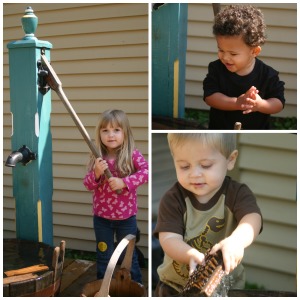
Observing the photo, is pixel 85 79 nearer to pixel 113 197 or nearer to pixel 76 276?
pixel 113 197

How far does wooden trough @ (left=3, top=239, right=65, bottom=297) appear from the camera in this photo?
171cm

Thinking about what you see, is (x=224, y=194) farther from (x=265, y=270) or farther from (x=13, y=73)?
(x=13, y=73)

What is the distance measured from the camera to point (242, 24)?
1758 millimetres

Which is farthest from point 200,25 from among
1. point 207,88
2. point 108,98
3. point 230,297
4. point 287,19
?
point 230,297

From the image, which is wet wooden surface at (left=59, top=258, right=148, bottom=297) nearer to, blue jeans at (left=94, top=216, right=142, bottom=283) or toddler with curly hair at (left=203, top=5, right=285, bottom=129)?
blue jeans at (left=94, top=216, right=142, bottom=283)

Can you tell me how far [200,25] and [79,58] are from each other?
911 millimetres

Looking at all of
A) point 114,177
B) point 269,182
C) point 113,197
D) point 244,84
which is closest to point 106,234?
point 113,197

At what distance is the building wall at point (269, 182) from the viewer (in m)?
1.71

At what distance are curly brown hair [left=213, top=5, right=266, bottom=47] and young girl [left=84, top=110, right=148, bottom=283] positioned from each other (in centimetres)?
67

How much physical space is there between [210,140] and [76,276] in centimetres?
151

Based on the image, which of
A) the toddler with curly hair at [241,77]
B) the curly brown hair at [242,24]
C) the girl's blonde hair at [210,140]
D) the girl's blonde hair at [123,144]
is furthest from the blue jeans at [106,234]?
the curly brown hair at [242,24]

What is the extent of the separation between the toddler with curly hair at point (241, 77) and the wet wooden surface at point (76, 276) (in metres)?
1.12

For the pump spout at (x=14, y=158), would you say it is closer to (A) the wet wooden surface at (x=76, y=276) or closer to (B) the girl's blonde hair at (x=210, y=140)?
(B) the girl's blonde hair at (x=210, y=140)

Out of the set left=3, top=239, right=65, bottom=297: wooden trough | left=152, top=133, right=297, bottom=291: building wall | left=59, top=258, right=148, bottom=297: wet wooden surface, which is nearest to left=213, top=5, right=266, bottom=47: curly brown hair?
left=152, top=133, right=297, bottom=291: building wall
